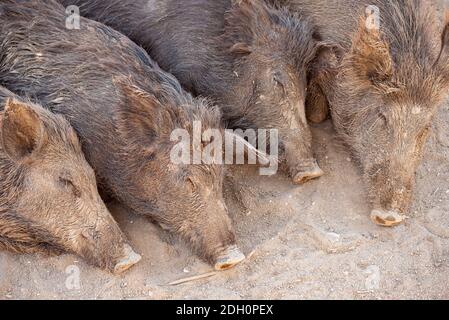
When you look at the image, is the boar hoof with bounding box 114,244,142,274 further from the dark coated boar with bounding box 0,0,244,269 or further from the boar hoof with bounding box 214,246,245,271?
the boar hoof with bounding box 214,246,245,271

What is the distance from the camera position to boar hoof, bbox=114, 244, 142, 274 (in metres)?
5.34

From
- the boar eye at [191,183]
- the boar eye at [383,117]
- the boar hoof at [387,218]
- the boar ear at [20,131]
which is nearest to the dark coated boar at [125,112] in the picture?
the boar eye at [191,183]

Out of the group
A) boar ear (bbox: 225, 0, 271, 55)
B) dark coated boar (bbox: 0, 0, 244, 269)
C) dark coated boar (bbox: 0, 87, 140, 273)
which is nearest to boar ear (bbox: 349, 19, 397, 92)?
boar ear (bbox: 225, 0, 271, 55)

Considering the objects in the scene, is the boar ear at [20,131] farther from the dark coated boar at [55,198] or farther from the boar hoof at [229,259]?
the boar hoof at [229,259]

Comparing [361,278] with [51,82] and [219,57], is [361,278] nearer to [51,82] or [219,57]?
[219,57]

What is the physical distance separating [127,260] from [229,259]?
0.62 m

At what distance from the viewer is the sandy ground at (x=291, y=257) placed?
532 centimetres

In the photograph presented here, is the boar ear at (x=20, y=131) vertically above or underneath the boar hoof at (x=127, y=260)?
above

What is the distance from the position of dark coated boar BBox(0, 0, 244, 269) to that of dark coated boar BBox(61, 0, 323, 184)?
36cm

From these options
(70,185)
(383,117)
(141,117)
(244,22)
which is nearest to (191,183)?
(141,117)
